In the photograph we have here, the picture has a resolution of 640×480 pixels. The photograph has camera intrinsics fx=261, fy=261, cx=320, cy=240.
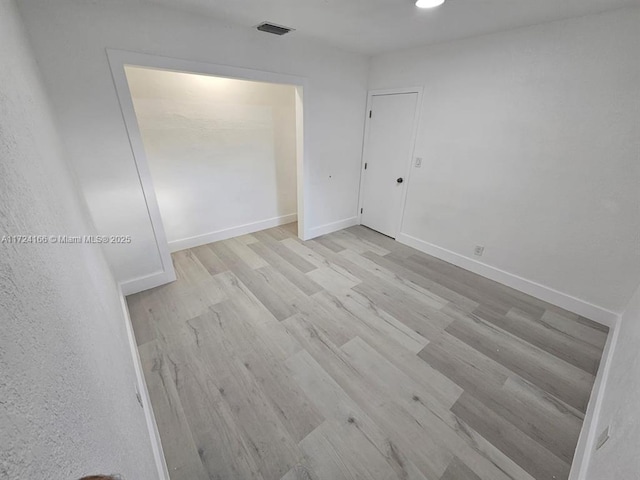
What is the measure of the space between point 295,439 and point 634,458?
1.38 m

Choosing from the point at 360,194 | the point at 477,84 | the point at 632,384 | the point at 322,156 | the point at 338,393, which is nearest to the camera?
the point at 632,384

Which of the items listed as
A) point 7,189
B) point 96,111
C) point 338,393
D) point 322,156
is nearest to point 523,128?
point 322,156

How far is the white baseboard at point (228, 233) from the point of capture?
137 inches

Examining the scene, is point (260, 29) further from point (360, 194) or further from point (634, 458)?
point (634, 458)

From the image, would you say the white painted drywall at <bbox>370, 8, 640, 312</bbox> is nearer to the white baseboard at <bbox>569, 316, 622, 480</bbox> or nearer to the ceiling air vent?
the white baseboard at <bbox>569, 316, 622, 480</bbox>

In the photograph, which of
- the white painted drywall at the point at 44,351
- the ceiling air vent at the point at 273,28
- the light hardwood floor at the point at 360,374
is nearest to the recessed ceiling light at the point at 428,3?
the ceiling air vent at the point at 273,28

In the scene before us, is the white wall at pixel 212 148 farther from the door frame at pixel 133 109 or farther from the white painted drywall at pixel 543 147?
the white painted drywall at pixel 543 147

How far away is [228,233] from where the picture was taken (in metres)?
3.84

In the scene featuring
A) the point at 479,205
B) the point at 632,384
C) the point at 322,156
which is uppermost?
the point at 322,156

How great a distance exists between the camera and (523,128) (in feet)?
8.05

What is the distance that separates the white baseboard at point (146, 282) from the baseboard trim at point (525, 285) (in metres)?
3.09

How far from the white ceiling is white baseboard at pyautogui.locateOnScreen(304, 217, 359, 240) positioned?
92.0 inches

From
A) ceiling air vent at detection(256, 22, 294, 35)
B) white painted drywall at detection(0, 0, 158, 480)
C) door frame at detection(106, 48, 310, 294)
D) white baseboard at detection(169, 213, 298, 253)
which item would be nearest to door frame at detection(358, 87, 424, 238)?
door frame at detection(106, 48, 310, 294)

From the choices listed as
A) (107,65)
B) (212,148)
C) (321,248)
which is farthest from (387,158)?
(107,65)
